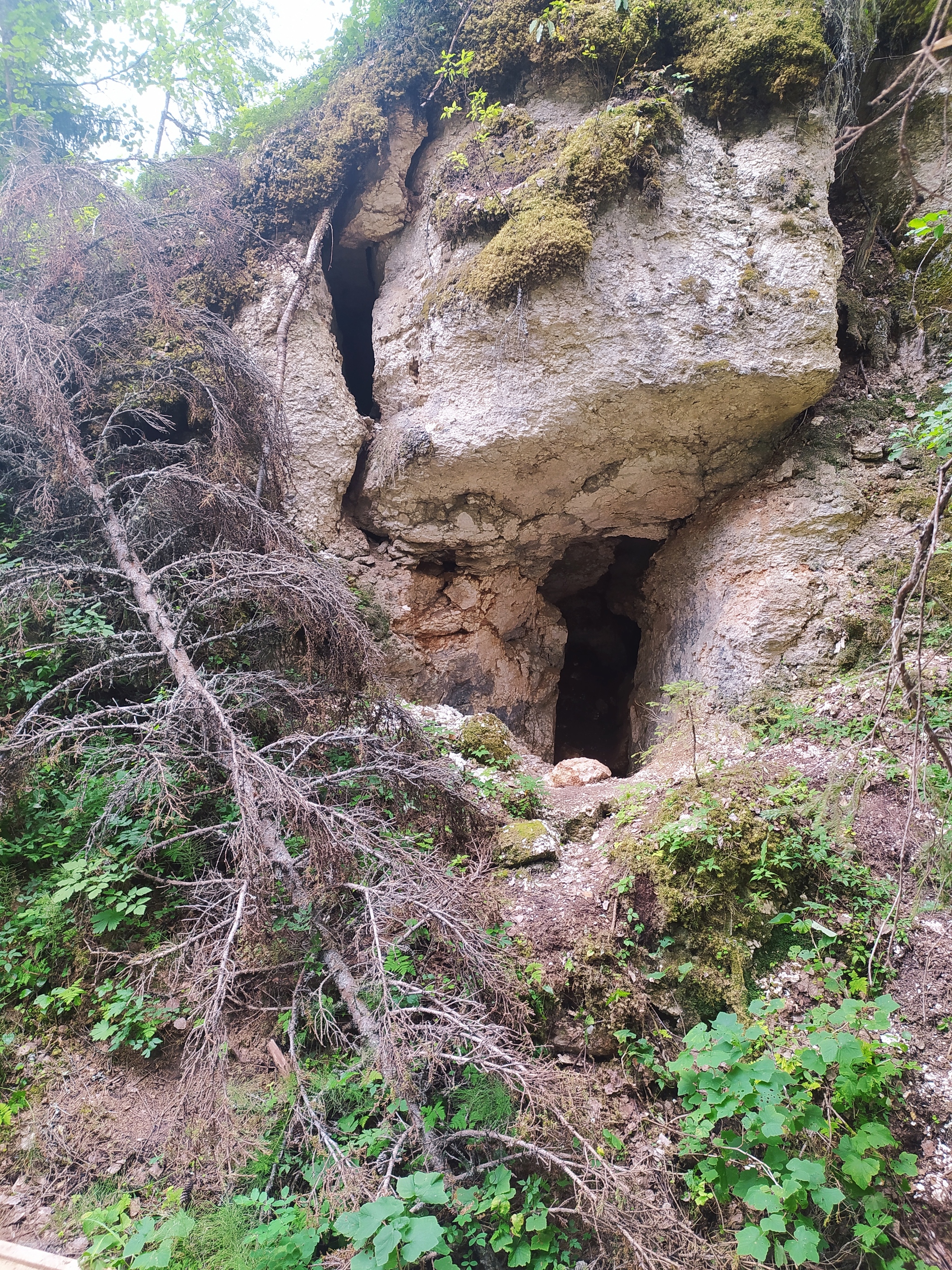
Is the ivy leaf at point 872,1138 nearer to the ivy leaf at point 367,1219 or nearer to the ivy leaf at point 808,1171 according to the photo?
the ivy leaf at point 808,1171

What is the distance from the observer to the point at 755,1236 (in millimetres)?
1959

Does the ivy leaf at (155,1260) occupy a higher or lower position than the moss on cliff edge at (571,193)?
lower

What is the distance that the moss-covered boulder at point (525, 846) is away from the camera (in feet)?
12.0

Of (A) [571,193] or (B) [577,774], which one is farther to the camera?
(B) [577,774]

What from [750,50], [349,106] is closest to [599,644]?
[750,50]

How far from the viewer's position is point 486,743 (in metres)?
4.68

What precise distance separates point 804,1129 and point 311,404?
5.67m

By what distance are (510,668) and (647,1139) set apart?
4.35 m

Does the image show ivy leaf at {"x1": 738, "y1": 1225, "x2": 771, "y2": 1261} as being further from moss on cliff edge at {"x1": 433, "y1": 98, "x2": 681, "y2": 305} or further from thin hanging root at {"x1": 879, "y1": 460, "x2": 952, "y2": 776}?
moss on cliff edge at {"x1": 433, "y1": 98, "x2": 681, "y2": 305}

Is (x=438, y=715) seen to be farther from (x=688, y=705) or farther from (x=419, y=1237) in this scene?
(x=419, y=1237)

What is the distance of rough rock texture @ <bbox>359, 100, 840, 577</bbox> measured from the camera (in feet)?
14.5

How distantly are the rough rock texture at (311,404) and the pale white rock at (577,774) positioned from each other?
2.95 meters

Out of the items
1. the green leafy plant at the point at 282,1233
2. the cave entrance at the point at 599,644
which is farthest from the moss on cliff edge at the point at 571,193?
the green leafy plant at the point at 282,1233

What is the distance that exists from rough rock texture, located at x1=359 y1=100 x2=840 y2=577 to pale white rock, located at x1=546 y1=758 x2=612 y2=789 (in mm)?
2401
